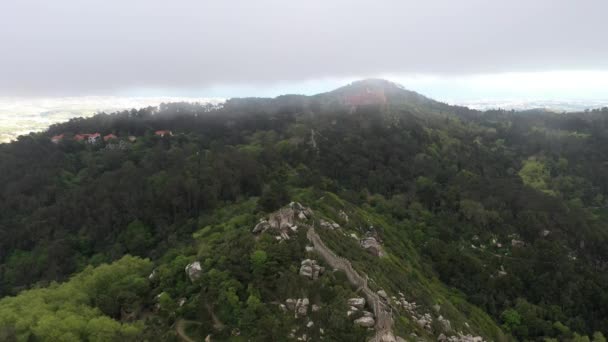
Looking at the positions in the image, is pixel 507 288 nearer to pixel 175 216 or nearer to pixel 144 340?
pixel 144 340

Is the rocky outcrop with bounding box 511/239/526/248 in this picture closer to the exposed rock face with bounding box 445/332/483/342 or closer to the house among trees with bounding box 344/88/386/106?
the exposed rock face with bounding box 445/332/483/342

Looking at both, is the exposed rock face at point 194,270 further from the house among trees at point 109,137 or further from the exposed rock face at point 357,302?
the house among trees at point 109,137

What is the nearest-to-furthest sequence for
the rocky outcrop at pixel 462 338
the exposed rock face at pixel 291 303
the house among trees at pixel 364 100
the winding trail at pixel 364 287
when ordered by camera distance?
the winding trail at pixel 364 287, the exposed rock face at pixel 291 303, the rocky outcrop at pixel 462 338, the house among trees at pixel 364 100

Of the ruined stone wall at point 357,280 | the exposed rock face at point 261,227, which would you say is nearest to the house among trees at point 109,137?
the exposed rock face at point 261,227

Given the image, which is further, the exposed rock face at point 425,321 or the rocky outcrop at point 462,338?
the rocky outcrop at point 462,338

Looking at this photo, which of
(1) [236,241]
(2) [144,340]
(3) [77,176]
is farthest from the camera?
(3) [77,176]

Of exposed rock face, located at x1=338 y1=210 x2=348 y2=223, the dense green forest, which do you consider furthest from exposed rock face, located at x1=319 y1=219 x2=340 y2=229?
exposed rock face, located at x1=338 y1=210 x2=348 y2=223

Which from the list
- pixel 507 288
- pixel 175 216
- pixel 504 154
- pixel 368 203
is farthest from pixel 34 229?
pixel 504 154
